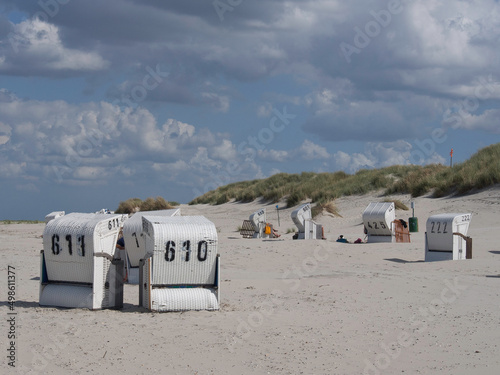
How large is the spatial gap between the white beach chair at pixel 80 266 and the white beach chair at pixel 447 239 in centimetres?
948

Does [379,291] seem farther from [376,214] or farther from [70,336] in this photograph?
[376,214]

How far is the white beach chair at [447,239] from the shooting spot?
54.4 feet

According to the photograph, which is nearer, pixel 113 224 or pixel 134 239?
pixel 113 224

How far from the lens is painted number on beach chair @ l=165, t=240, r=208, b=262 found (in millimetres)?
10047

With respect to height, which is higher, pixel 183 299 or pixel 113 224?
pixel 113 224

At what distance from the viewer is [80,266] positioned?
401 inches

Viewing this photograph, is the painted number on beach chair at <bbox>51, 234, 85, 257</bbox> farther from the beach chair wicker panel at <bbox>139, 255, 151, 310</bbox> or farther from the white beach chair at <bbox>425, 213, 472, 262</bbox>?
the white beach chair at <bbox>425, 213, 472, 262</bbox>

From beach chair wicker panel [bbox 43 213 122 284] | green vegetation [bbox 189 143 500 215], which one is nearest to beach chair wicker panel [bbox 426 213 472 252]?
beach chair wicker panel [bbox 43 213 122 284]

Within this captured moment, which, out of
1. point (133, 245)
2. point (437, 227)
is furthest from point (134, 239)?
point (437, 227)

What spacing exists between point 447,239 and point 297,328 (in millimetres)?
8855

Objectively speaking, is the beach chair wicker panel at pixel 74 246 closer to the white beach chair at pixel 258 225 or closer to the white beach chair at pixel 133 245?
the white beach chair at pixel 133 245

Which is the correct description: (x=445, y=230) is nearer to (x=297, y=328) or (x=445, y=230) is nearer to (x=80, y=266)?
(x=297, y=328)

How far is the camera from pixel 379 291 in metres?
12.5

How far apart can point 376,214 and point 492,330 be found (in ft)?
41.5
